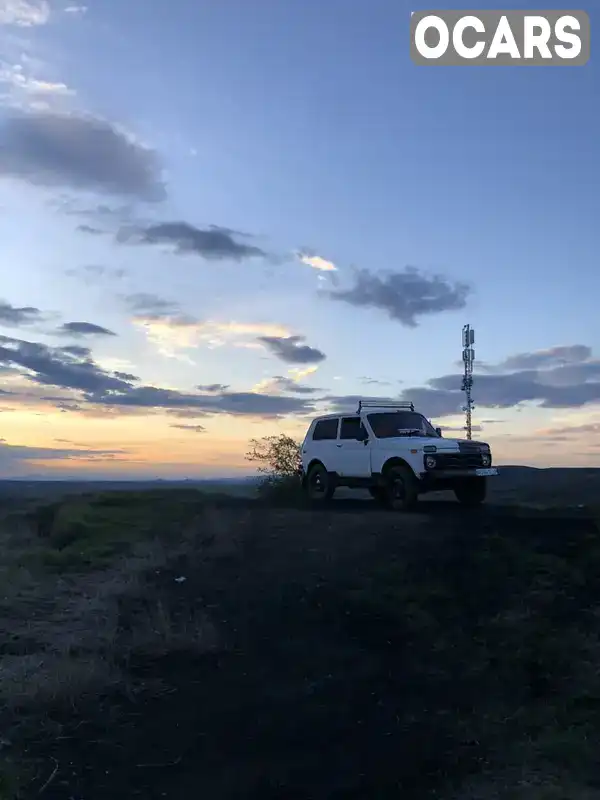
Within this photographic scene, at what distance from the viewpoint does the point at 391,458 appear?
65.2 ft

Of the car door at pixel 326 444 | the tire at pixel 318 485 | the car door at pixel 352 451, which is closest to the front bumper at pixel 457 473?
the car door at pixel 352 451

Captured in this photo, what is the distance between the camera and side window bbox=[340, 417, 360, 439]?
21094 millimetres

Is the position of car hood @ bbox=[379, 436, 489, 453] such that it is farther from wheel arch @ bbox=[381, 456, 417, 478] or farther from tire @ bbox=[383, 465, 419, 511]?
tire @ bbox=[383, 465, 419, 511]

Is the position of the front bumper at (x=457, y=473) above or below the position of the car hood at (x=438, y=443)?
below

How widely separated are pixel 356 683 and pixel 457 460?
9399mm

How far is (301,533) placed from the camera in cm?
1789

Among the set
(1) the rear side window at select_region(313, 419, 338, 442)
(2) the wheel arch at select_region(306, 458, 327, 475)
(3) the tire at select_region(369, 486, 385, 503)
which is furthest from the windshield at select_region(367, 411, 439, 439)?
(3) the tire at select_region(369, 486, 385, 503)

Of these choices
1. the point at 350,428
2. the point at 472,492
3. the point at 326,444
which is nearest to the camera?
the point at 472,492

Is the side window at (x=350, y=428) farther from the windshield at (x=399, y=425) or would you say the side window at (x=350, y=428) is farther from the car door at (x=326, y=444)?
the windshield at (x=399, y=425)

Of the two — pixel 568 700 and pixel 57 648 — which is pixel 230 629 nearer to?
pixel 57 648

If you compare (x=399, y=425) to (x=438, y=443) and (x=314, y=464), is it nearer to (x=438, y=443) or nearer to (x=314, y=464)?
(x=438, y=443)

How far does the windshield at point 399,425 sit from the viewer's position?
2070cm

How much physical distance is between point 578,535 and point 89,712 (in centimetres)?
1051

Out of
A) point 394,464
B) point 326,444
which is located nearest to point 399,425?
point 394,464
